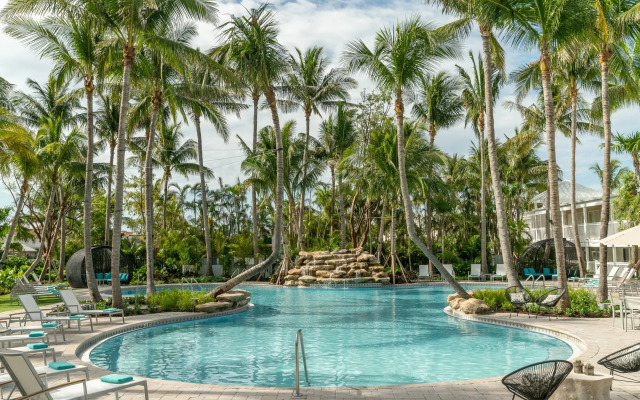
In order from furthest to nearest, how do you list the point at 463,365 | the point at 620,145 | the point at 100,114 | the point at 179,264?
the point at 179,264, the point at 100,114, the point at 620,145, the point at 463,365

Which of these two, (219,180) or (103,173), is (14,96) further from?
(219,180)

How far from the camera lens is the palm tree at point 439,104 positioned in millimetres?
28938

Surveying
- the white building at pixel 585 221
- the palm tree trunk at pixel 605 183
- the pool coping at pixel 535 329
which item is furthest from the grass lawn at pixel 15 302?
the white building at pixel 585 221

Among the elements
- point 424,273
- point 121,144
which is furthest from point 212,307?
point 424,273

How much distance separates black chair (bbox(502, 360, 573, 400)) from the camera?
4.98 metres

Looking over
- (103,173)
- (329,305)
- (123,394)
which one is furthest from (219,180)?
(123,394)

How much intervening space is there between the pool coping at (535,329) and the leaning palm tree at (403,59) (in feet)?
3.65

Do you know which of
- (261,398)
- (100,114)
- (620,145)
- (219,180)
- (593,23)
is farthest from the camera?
(219,180)

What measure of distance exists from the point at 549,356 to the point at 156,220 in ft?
126

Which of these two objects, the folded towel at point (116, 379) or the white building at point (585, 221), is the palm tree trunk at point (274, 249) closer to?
the folded towel at point (116, 379)

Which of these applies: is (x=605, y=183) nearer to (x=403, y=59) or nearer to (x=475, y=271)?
(x=403, y=59)

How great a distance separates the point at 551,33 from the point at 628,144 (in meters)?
15.9

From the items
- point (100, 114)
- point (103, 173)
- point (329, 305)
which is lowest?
point (329, 305)

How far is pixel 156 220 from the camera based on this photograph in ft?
142
